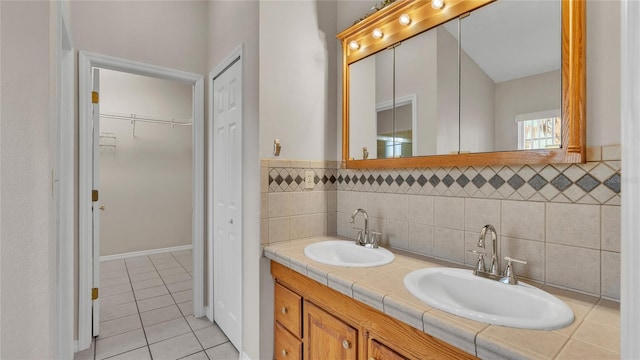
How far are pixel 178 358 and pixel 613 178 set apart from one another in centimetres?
248

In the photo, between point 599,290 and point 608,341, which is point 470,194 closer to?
point 599,290

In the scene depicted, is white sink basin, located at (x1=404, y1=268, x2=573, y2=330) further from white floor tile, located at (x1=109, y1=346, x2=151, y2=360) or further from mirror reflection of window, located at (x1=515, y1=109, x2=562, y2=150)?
white floor tile, located at (x1=109, y1=346, x2=151, y2=360)

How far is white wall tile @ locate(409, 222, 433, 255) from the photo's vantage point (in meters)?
1.54

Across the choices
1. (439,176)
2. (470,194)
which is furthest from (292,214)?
(470,194)

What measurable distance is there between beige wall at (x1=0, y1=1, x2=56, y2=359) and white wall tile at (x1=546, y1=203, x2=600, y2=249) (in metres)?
1.84

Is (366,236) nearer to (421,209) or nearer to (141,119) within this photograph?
(421,209)

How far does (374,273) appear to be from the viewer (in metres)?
1.28

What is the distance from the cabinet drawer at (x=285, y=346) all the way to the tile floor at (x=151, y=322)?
1.62 feet

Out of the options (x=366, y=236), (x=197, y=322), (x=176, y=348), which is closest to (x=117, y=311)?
(x=197, y=322)

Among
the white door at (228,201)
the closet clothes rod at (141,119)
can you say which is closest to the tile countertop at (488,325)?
the white door at (228,201)

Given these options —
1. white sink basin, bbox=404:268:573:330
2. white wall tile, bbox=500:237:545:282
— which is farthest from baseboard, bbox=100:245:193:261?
white wall tile, bbox=500:237:545:282

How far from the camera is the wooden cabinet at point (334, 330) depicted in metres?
0.99

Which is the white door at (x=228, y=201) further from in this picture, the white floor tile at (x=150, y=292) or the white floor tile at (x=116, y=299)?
the white floor tile at (x=116, y=299)

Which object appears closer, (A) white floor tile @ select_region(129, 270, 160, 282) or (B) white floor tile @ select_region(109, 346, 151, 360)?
(B) white floor tile @ select_region(109, 346, 151, 360)
